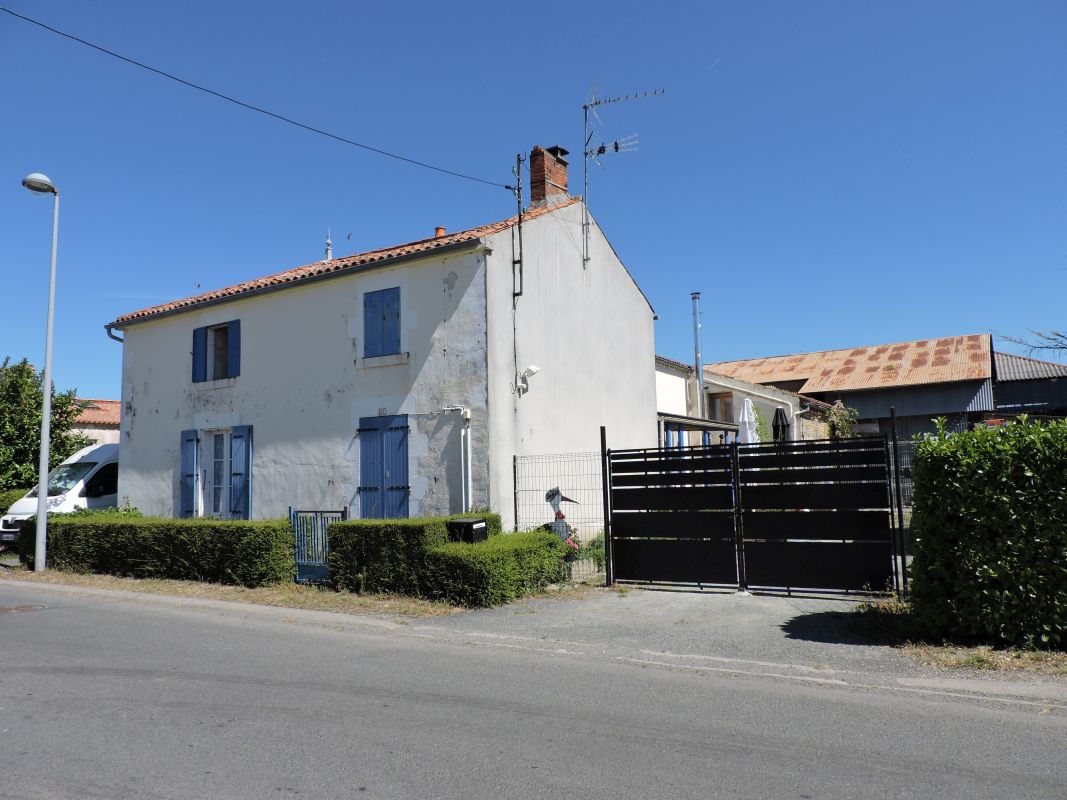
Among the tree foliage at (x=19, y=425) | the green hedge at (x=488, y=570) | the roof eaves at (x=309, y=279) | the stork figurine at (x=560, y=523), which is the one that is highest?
the roof eaves at (x=309, y=279)

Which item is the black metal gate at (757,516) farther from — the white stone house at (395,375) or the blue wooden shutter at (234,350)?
the blue wooden shutter at (234,350)

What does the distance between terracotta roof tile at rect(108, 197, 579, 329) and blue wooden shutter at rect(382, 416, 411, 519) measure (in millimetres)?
2977

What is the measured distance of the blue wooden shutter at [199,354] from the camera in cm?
1705

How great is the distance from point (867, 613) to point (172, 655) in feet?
23.1

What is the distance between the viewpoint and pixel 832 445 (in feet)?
30.6

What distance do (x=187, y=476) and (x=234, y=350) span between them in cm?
290

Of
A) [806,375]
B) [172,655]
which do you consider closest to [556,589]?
[172,655]

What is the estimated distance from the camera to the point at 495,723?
513 cm

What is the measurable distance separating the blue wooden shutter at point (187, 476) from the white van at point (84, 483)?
10.7 feet

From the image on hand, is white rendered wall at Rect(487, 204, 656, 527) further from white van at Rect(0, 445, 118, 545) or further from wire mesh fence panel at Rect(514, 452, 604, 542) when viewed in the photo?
white van at Rect(0, 445, 118, 545)

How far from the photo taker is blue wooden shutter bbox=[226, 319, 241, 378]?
16.3 metres

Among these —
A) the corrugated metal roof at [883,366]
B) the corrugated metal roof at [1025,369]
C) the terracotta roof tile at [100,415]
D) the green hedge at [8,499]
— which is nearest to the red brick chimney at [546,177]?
the green hedge at [8,499]

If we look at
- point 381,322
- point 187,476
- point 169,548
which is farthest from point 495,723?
point 187,476

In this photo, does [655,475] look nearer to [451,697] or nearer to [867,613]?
[867,613]
